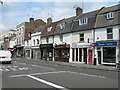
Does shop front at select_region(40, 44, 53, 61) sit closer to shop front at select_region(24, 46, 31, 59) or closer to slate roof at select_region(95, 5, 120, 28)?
shop front at select_region(24, 46, 31, 59)

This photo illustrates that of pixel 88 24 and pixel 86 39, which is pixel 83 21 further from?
pixel 86 39

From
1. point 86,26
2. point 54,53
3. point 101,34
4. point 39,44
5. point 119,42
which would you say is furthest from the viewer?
point 39,44

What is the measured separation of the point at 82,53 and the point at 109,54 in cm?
518

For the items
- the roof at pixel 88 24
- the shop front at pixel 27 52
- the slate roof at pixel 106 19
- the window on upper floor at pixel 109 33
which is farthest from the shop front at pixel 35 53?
the window on upper floor at pixel 109 33

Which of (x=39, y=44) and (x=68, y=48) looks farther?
(x=39, y=44)

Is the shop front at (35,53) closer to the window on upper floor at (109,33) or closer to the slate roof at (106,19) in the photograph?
the slate roof at (106,19)

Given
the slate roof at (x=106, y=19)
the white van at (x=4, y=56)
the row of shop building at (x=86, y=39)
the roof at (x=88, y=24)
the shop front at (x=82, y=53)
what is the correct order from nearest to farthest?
the slate roof at (x=106, y=19), the row of shop building at (x=86, y=39), the white van at (x=4, y=56), the shop front at (x=82, y=53), the roof at (x=88, y=24)

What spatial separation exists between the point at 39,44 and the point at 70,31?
12.7m

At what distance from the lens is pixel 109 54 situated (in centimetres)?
2211

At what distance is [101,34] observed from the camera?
23.2 m

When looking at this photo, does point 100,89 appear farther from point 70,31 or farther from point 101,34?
point 70,31

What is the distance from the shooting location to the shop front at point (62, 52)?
96.7 ft

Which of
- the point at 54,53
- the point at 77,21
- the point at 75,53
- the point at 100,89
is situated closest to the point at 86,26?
the point at 77,21

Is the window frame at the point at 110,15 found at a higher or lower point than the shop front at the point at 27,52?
higher
